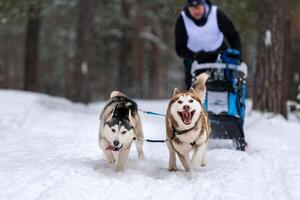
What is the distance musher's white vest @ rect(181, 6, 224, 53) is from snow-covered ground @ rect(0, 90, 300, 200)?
58.6 inches

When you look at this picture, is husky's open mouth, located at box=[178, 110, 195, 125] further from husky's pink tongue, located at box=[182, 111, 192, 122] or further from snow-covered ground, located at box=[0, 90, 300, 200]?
snow-covered ground, located at box=[0, 90, 300, 200]

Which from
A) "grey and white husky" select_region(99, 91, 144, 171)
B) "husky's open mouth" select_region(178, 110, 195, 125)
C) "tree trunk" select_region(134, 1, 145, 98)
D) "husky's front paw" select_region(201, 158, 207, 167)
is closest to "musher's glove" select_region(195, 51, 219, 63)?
"grey and white husky" select_region(99, 91, 144, 171)

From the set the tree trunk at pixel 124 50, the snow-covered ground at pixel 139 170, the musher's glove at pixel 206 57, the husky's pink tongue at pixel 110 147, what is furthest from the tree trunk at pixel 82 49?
the husky's pink tongue at pixel 110 147

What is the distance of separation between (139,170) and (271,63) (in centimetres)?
457

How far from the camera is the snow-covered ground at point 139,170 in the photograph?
4367mm

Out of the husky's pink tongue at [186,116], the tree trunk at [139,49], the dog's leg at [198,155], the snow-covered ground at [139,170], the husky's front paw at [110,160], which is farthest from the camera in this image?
the tree trunk at [139,49]

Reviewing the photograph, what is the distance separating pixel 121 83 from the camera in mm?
22734

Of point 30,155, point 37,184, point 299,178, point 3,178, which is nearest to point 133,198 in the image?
point 37,184

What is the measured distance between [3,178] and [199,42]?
3.58m

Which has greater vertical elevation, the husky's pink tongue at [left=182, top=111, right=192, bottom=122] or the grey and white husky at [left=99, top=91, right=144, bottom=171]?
the husky's pink tongue at [left=182, top=111, right=192, bottom=122]

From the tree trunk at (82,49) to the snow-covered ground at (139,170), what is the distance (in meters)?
6.00

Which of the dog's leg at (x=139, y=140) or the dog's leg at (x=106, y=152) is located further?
the dog's leg at (x=139, y=140)

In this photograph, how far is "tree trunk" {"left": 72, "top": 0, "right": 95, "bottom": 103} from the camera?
14312 mm

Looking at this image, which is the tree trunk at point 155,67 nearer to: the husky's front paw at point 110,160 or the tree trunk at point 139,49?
the tree trunk at point 139,49
